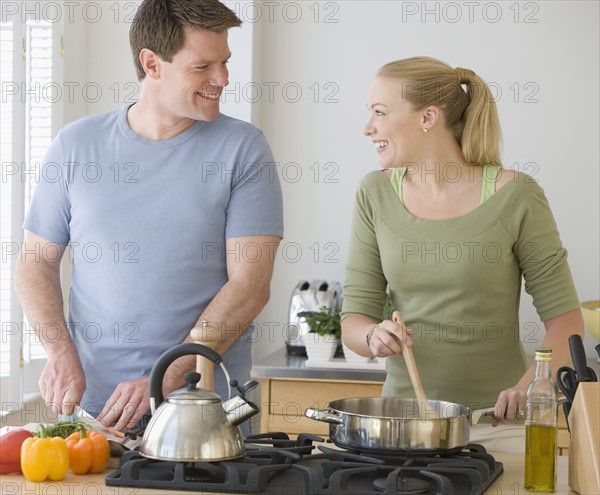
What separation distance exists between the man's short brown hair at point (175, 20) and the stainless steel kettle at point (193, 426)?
869mm

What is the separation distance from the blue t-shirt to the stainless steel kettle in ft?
1.90

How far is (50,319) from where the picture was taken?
207cm

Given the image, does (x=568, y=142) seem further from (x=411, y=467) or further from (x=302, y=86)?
(x=411, y=467)

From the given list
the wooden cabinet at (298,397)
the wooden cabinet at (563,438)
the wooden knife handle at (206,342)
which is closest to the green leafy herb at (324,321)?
the wooden cabinet at (298,397)

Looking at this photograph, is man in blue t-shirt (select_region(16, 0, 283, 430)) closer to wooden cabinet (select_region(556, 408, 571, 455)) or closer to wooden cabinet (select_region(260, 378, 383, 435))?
wooden cabinet (select_region(260, 378, 383, 435))

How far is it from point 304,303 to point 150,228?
1215 mm

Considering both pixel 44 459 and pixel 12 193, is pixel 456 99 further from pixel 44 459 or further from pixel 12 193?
pixel 12 193

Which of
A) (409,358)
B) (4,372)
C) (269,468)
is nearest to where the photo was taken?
(269,468)

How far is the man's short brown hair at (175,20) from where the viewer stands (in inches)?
80.7

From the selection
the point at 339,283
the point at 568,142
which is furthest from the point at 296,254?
the point at 568,142

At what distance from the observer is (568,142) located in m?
3.28

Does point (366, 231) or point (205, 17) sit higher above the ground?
point (205, 17)

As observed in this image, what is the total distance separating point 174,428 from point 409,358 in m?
0.49

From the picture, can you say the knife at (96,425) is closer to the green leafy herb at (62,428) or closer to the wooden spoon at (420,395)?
the green leafy herb at (62,428)
